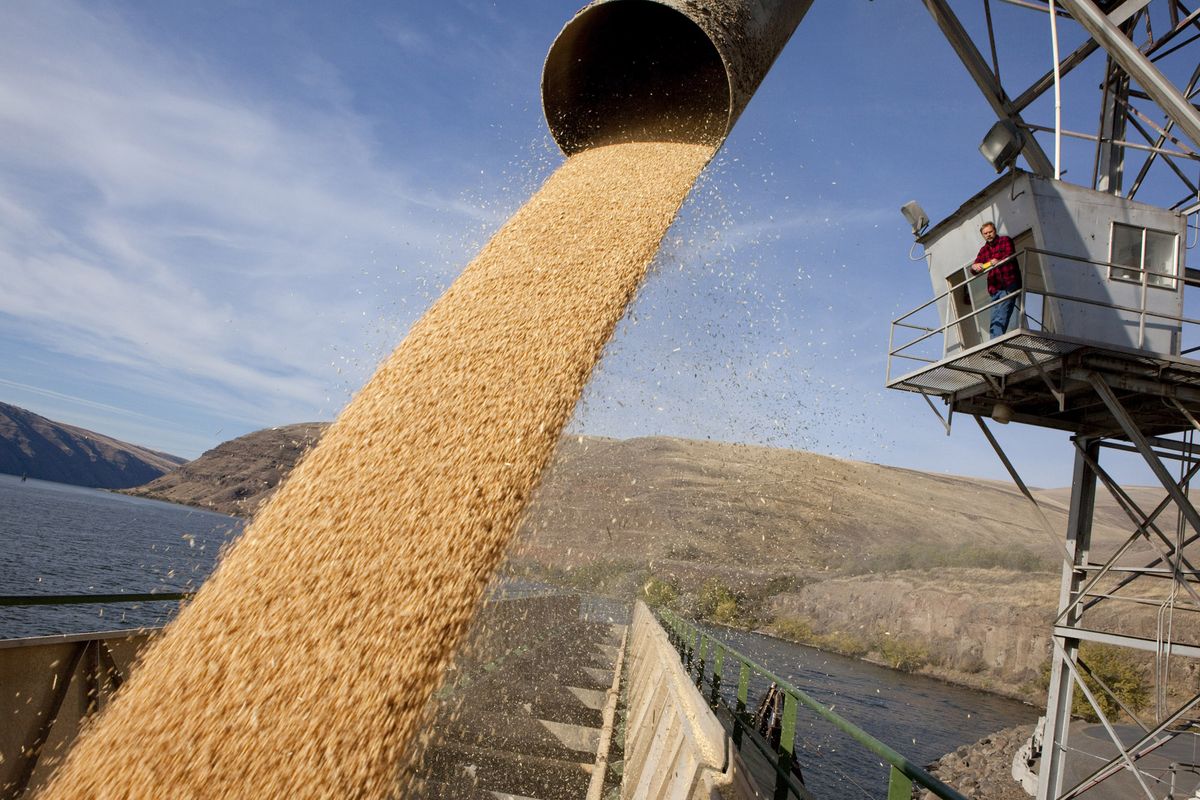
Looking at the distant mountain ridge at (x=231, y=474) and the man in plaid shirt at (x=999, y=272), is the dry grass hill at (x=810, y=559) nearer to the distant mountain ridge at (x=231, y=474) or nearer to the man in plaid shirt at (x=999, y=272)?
the man in plaid shirt at (x=999, y=272)

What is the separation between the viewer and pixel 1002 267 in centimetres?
707

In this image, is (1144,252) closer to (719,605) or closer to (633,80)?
(633,80)

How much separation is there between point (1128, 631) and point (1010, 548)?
2763 cm

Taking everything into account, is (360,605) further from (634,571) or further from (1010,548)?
(1010,548)

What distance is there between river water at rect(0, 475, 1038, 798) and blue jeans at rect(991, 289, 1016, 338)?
15.2 ft

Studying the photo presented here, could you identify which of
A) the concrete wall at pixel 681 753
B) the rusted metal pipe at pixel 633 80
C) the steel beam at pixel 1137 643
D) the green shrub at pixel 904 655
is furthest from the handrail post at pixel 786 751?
the green shrub at pixel 904 655

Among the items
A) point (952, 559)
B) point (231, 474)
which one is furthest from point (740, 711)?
point (231, 474)

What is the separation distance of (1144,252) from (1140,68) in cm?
221

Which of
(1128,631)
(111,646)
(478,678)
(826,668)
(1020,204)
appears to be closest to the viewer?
(111,646)

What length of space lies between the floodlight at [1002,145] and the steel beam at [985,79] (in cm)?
42

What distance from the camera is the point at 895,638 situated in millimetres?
36500

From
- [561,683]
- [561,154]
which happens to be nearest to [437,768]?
[561,683]

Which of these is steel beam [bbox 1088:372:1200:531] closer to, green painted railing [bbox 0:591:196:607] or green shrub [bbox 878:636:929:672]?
green painted railing [bbox 0:591:196:607]

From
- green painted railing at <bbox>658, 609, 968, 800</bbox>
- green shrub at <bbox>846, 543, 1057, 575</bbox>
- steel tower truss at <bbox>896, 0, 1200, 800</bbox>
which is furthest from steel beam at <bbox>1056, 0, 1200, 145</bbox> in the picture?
green shrub at <bbox>846, 543, 1057, 575</bbox>
